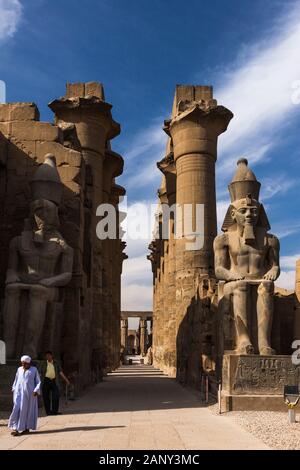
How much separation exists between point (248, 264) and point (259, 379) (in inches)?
78.4

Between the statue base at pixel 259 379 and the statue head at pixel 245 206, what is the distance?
2.11 metres

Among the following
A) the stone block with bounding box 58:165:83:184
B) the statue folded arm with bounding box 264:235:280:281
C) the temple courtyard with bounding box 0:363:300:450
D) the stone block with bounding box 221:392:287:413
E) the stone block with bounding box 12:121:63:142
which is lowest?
the temple courtyard with bounding box 0:363:300:450

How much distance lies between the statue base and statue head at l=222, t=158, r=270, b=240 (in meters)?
2.11

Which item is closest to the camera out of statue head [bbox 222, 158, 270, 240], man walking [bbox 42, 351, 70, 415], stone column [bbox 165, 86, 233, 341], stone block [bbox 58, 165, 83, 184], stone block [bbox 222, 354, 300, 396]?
man walking [bbox 42, 351, 70, 415]

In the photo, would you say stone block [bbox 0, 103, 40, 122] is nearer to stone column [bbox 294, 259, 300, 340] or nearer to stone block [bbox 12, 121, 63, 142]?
stone block [bbox 12, 121, 63, 142]

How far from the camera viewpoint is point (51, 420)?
787cm

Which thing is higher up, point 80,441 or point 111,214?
point 111,214

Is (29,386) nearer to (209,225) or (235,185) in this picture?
(235,185)

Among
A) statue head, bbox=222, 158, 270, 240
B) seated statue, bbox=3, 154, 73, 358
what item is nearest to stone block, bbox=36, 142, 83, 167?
seated statue, bbox=3, 154, 73, 358

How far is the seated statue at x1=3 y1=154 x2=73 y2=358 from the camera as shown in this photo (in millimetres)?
9664

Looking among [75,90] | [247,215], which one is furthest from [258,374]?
[75,90]

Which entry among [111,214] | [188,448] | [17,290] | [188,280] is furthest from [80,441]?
[111,214]

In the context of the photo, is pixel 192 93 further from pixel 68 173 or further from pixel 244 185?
pixel 244 185

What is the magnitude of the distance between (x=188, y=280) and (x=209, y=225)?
183cm
